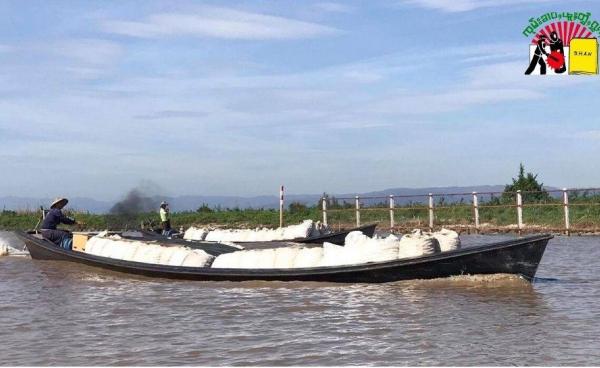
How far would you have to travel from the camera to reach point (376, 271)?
10922 millimetres

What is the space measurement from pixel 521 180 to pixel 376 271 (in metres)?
23.6

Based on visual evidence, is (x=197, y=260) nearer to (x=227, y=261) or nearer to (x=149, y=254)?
(x=227, y=261)

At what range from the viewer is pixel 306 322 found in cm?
856

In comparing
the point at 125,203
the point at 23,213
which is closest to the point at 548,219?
the point at 125,203

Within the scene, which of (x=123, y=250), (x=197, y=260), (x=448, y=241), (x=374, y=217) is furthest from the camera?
(x=374, y=217)

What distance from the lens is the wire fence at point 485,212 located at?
2298cm

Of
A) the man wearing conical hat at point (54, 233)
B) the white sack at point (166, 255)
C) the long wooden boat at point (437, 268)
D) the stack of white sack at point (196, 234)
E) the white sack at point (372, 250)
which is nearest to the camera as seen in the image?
the long wooden boat at point (437, 268)

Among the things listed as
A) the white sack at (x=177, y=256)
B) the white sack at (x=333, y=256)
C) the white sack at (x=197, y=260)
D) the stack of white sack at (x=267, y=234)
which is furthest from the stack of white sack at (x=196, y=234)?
the white sack at (x=333, y=256)

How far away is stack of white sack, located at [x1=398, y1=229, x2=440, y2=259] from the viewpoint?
1091 centimetres

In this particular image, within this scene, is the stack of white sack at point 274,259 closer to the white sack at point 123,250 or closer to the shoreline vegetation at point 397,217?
the white sack at point 123,250

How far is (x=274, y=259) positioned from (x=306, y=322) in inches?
133

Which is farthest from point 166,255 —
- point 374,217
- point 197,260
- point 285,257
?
point 374,217

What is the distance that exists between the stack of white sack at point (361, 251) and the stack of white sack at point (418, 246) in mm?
97

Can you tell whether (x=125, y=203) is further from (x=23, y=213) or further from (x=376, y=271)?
(x=376, y=271)
